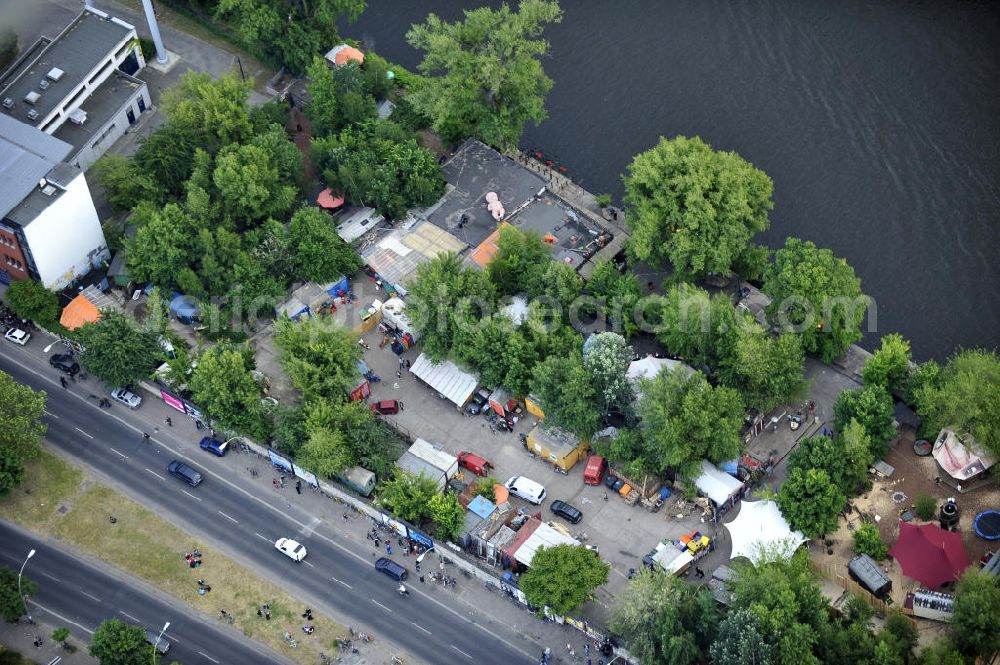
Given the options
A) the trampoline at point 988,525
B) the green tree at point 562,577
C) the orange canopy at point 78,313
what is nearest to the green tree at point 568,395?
the green tree at point 562,577

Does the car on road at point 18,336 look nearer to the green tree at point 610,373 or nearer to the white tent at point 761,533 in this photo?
the green tree at point 610,373

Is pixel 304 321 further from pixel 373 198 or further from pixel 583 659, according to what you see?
pixel 583 659

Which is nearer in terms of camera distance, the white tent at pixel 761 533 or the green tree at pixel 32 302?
the white tent at pixel 761 533

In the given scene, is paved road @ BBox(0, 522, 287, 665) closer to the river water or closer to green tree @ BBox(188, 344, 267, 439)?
green tree @ BBox(188, 344, 267, 439)

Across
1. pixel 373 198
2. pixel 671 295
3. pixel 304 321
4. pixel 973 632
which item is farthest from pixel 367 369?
pixel 973 632

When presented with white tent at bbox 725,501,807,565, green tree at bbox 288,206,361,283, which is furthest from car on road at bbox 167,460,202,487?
white tent at bbox 725,501,807,565

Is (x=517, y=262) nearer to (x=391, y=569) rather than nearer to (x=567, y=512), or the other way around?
(x=567, y=512)
